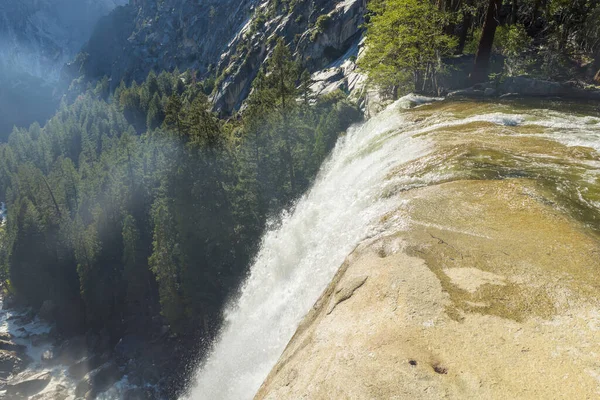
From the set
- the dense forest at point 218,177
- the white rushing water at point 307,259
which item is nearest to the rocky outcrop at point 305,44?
the dense forest at point 218,177

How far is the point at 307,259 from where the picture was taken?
1149 cm

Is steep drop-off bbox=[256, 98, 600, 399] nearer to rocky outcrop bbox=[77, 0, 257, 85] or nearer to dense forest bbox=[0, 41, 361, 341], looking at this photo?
dense forest bbox=[0, 41, 361, 341]

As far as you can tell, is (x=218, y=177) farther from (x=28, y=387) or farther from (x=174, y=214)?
(x=28, y=387)

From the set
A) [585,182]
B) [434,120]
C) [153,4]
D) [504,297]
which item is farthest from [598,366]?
[153,4]

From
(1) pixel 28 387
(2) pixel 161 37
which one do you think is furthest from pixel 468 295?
(2) pixel 161 37

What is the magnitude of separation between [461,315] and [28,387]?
4431cm

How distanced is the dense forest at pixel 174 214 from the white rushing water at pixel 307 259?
58.1 feet

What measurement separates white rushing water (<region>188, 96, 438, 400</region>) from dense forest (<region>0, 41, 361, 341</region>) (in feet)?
58.1

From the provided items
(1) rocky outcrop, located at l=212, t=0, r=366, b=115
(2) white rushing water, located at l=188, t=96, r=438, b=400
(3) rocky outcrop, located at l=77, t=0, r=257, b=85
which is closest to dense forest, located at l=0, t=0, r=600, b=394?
(2) white rushing water, located at l=188, t=96, r=438, b=400

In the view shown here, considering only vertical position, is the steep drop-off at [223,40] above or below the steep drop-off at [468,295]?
above

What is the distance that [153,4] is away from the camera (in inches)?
6609

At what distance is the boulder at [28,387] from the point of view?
32816 millimetres

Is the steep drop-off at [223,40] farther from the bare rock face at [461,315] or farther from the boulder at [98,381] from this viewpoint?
the boulder at [98,381]

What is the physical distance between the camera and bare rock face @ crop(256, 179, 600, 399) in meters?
4.27
